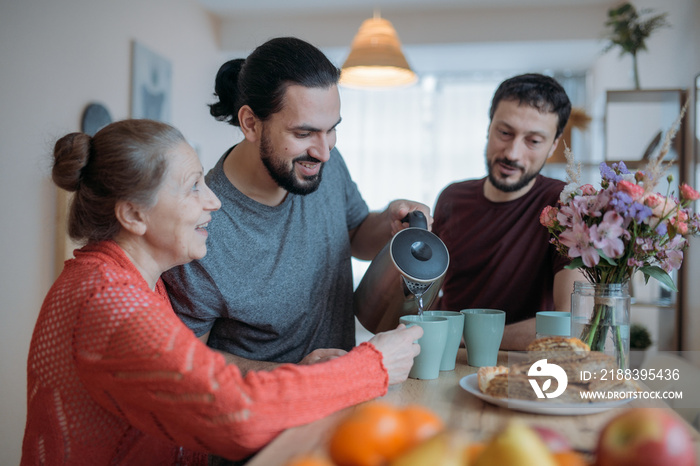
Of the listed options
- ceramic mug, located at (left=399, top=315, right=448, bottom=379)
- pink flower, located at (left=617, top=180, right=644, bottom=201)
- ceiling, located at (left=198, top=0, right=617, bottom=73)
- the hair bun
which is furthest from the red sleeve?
ceiling, located at (left=198, top=0, right=617, bottom=73)

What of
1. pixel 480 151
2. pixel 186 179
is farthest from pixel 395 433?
pixel 480 151

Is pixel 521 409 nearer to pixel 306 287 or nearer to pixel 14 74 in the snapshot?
pixel 306 287

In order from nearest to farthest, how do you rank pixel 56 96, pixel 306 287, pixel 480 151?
pixel 306 287 → pixel 56 96 → pixel 480 151

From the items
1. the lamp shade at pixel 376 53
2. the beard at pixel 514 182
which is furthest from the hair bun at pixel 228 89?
the lamp shade at pixel 376 53

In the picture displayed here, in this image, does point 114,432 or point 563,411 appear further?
point 114,432

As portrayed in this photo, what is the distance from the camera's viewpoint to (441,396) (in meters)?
0.95

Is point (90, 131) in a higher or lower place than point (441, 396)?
higher

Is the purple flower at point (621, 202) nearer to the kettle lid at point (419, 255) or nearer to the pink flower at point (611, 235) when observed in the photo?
the pink flower at point (611, 235)

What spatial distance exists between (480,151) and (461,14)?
4.86 ft

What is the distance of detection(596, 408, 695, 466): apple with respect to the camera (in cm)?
48

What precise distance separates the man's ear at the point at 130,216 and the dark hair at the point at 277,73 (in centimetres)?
48

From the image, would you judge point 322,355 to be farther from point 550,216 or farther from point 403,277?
point 550,216

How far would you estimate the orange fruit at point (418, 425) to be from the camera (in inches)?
21.7

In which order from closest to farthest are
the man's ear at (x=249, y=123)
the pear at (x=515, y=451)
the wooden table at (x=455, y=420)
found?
the pear at (x=515, y=451) < the wooden table at (x=455, y=420) < the man's ear at (x=249, y=123)
